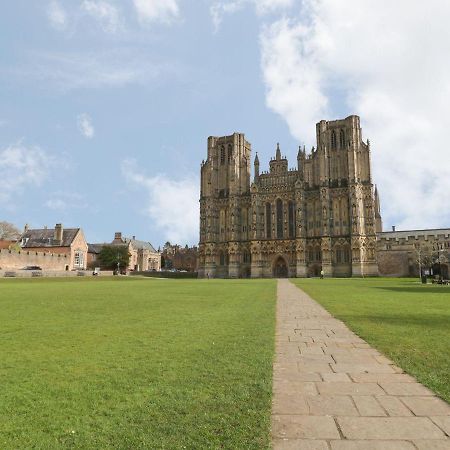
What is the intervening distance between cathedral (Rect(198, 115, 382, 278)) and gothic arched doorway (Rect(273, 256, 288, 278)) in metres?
0.20

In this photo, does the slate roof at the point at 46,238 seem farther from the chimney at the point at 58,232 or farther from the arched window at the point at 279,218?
the arched window at the point at 279,218

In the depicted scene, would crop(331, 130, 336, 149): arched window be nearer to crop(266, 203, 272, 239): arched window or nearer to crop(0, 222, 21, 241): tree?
crop(266, 203, 272, 239): arched window

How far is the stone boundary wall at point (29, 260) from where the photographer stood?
6475 centimetres

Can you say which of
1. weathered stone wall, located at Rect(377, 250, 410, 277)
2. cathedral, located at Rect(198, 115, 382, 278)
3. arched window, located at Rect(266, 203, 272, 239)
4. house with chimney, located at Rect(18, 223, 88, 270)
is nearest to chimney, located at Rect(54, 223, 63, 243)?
house with chimney, located at Rect(18, 223, 88, 270)

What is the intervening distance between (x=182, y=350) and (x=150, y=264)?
120 metres

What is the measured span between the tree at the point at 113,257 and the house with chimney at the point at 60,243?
425 centimetres

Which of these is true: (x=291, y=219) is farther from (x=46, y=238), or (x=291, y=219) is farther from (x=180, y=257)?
(x=180, y=257)

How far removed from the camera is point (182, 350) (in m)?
7.73

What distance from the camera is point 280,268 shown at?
8012cm

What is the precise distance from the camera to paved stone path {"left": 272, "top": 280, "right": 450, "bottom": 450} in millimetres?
3898

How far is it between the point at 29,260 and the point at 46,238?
20.6 metres

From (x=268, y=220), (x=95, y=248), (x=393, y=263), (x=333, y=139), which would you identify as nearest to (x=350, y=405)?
(x=268, y=220)

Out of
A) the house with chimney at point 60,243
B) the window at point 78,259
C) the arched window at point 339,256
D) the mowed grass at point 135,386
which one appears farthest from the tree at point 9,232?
the mowed grass at point 135,386

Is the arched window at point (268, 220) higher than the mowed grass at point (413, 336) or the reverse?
higher
